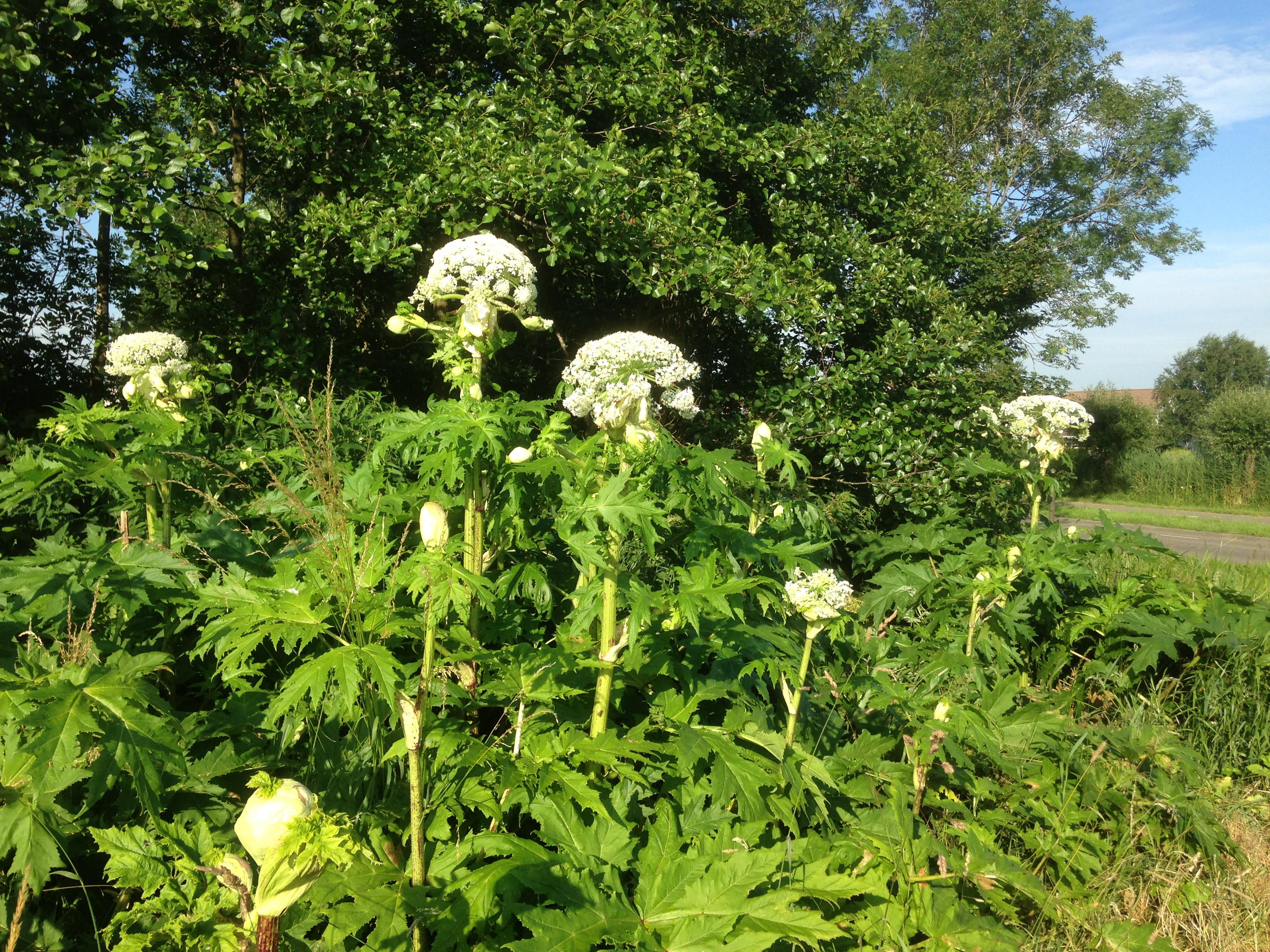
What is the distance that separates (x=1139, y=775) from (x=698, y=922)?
2249 mm

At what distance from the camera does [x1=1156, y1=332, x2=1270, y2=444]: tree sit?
37719 mm

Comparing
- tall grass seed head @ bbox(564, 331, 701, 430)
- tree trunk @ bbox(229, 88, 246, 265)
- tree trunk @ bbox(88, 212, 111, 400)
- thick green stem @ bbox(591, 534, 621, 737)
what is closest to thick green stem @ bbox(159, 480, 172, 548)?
tall grass seed head @ bbox(564, 331, 701, 430)

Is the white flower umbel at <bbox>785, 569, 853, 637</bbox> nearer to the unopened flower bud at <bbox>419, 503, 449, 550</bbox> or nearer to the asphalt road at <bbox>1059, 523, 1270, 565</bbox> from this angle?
the unopened flower bud at <bbox>419, 503, 449, 550</bbox>

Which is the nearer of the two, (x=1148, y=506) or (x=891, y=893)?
(x=891, y=893)

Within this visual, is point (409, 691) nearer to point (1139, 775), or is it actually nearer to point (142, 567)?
point (142, 567)

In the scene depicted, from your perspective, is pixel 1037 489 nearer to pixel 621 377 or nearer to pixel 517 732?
pixel 621 377

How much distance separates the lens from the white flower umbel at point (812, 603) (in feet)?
7.92

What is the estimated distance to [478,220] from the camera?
5789mm

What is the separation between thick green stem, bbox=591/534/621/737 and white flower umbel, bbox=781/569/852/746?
1.84 feet

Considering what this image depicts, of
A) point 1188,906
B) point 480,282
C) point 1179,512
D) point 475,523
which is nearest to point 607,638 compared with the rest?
point 475,523

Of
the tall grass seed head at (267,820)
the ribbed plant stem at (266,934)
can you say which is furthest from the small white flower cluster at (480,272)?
the ribbed plant stem at (266,934)

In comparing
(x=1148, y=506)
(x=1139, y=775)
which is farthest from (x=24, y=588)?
(x=1148, y=506)

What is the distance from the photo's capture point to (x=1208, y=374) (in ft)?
132

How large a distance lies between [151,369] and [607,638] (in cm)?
227
